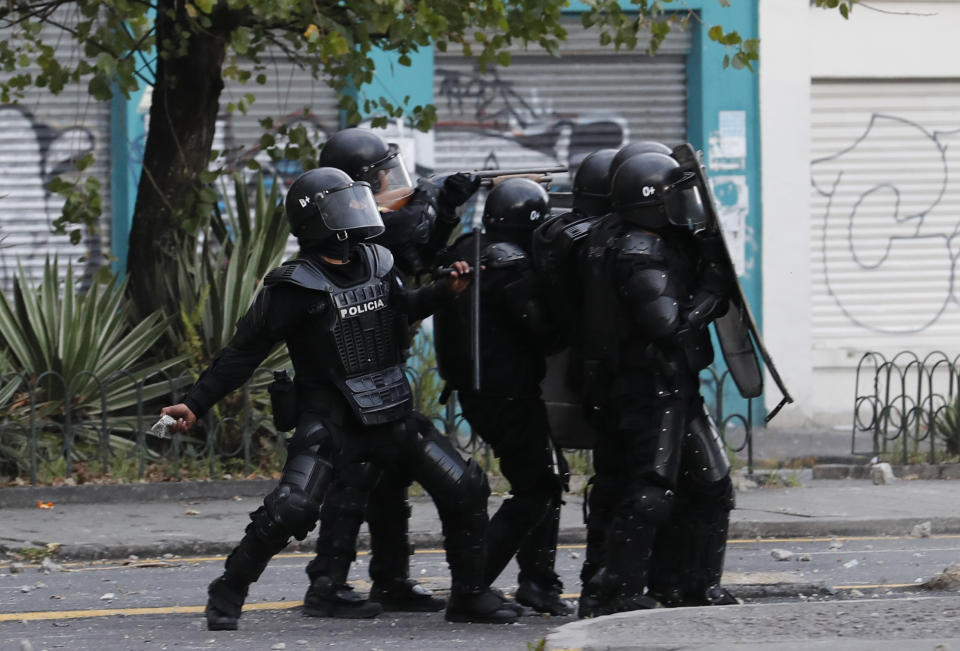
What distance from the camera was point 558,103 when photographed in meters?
14.8

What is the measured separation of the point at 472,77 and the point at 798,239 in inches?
130

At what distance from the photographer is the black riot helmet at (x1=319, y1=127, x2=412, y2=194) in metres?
6.46

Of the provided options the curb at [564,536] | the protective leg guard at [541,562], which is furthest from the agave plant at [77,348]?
the protective leg guard at [541,562]

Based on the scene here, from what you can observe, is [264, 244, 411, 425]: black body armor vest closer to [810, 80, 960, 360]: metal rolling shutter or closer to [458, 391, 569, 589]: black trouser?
[458, 391, 569, 589]: black trouser

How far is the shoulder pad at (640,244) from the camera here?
5723mm

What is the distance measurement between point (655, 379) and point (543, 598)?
1.09 meters

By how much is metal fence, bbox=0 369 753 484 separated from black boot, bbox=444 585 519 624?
427cm

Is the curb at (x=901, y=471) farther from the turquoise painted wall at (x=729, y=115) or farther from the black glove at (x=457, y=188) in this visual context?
the black glove at (x=457, y=188)

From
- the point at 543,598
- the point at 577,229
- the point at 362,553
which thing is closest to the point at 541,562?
the point at 543,598

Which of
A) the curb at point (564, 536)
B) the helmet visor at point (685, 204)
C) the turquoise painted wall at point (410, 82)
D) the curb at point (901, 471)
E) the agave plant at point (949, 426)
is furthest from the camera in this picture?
the turquoise painted wall at point (410, 82)

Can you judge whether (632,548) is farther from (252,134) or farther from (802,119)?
(802,119)

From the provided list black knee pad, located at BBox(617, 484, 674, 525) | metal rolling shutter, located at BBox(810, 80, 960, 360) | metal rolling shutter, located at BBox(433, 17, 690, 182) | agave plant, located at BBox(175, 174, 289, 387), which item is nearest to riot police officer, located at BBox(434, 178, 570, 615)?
black knee pad, located at BBox(617, 484, 674, 525)

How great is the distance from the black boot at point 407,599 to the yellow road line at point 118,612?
1.36ft

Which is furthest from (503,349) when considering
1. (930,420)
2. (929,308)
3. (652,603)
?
(929,308)
